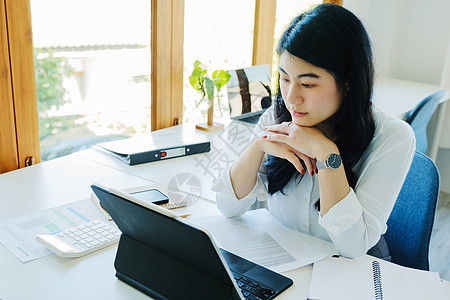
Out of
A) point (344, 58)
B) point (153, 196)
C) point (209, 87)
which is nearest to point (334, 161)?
point (344, 58)

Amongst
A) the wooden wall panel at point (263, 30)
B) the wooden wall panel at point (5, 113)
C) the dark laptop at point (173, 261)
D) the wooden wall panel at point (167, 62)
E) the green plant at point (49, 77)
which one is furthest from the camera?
the wooden wall panel at point (263, 30)

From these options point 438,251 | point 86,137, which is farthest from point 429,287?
point 438,251

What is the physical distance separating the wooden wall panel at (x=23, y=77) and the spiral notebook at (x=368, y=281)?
114cm

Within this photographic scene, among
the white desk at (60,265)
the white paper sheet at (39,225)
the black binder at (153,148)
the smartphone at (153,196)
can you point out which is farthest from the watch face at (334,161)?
the black binder at (153,148)

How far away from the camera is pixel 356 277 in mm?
1051

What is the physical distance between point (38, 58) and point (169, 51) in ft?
2.07

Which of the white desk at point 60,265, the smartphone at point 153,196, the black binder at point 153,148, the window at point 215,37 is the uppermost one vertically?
the window at point 215,37

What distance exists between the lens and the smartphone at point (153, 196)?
137cm

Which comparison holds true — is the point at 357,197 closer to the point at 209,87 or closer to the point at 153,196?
the point at 153,196

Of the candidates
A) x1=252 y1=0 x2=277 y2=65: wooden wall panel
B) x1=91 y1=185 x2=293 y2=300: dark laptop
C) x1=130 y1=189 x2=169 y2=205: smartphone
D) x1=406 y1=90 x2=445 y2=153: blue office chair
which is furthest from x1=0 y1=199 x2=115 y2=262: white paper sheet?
x1=406 y1=90 x2=445 y2=153: blue office chair

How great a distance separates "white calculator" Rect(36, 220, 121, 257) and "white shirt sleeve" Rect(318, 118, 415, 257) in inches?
21.9

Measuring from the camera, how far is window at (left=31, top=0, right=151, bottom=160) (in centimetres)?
173

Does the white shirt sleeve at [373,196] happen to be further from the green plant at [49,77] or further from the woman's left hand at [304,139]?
the green plant at [49,77]

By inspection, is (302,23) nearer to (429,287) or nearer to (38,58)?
(429,287)
